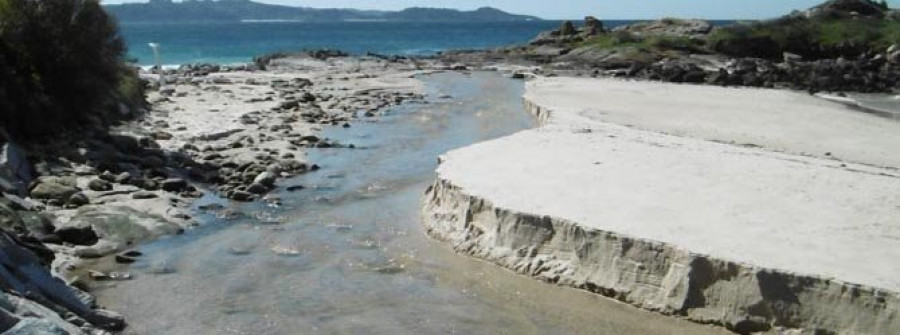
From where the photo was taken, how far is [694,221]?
12.9m

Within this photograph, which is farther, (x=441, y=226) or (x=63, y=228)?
(x=441, y=226)

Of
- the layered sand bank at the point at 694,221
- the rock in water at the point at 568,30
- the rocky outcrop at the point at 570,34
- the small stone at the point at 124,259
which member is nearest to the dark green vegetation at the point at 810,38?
the rocky outcrop at the point at 570,34

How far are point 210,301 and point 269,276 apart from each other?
51.7 inches

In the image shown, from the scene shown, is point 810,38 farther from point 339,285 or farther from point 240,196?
point 339,285

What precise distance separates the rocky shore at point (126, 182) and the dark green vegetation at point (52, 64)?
710 mm

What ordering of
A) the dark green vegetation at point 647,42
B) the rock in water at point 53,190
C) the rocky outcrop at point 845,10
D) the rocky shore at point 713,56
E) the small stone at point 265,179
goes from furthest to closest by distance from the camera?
the rocky outcrop at point 845,10 → the dark green vegetation at point 647,42 → the rocky shore at point 713,56 → the small stone at point 265,179 → the rock in water at point 53,190

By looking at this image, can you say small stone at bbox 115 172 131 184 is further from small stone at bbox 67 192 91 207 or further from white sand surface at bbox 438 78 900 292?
white sand surface at bbox 438 78 900 292

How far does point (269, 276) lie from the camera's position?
1341 centimetres

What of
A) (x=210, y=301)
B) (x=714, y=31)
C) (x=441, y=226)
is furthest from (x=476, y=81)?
(x=210, y=301)

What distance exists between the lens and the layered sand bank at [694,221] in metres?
10.6

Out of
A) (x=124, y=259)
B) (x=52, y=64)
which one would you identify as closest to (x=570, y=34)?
(x=52, y=64)

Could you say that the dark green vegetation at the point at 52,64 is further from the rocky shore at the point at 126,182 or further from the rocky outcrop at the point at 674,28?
the rocky outcrop at the point at 674,28

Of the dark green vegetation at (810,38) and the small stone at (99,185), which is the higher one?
the dark green vegetation at (810,38)

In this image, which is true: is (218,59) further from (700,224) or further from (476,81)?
(700,224)
